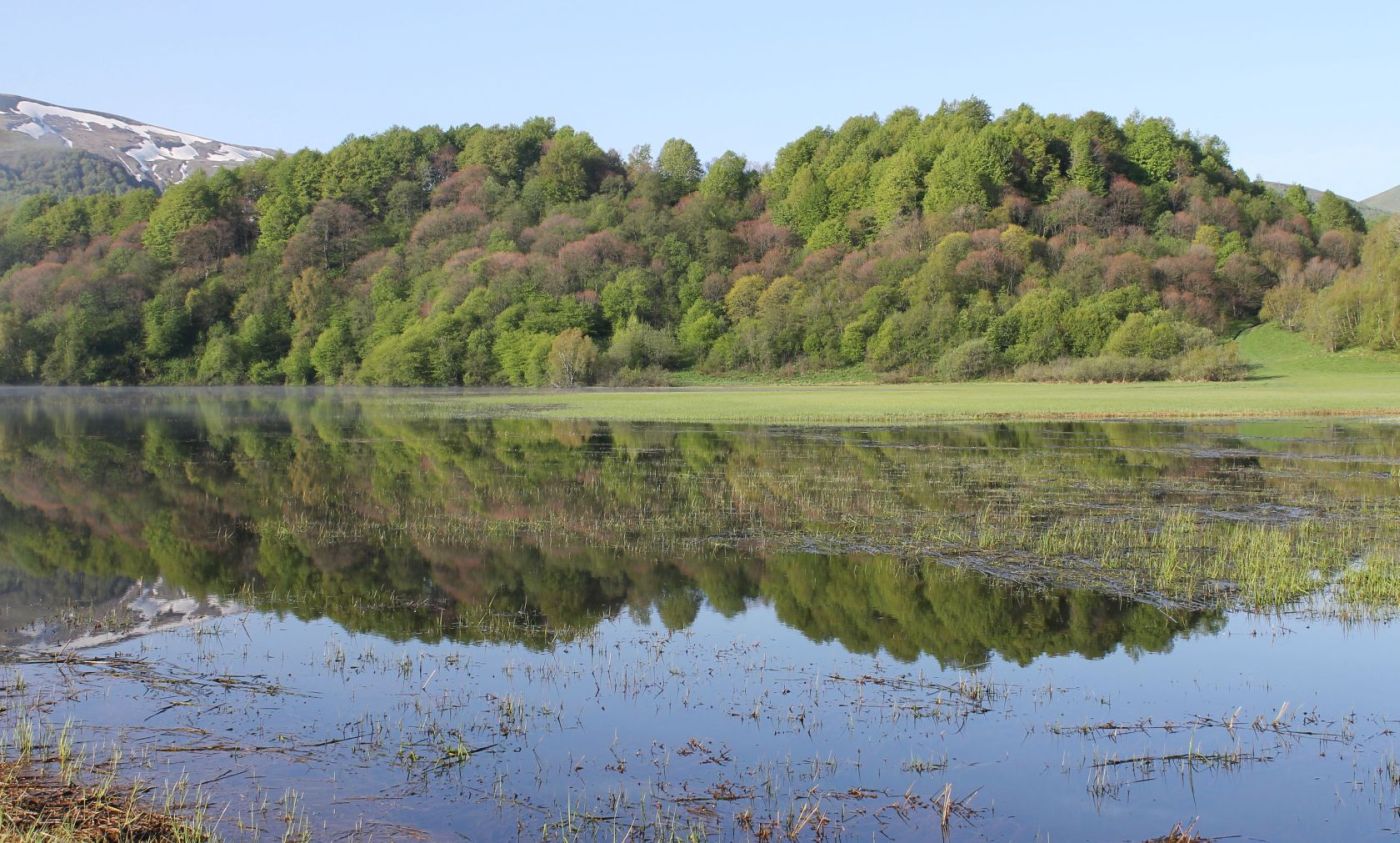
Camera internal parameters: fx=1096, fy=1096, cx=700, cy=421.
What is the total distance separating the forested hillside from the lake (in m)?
80.0

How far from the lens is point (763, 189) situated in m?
173

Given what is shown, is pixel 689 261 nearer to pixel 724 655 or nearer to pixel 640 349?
pixel 640 349

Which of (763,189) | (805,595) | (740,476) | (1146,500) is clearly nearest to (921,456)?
(740,476)

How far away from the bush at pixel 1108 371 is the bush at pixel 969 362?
7636 millimetres

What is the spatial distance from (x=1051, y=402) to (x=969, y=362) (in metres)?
40.2

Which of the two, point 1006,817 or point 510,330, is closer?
point 1006,817

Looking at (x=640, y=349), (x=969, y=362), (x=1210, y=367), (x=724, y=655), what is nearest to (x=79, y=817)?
(x=724, y=655)

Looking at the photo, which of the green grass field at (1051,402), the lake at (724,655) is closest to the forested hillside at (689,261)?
the green grass field at (1051,402)

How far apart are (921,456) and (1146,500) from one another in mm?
10863

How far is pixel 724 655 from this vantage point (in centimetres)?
1348

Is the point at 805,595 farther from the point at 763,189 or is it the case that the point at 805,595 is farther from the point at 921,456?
the point at 763,189

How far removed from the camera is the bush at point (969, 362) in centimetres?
10500

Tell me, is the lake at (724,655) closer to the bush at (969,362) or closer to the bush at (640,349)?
the bush at (969,362)

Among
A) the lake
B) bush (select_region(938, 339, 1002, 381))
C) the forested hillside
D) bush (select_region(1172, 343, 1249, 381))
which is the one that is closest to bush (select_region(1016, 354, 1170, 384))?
the forested hillside
